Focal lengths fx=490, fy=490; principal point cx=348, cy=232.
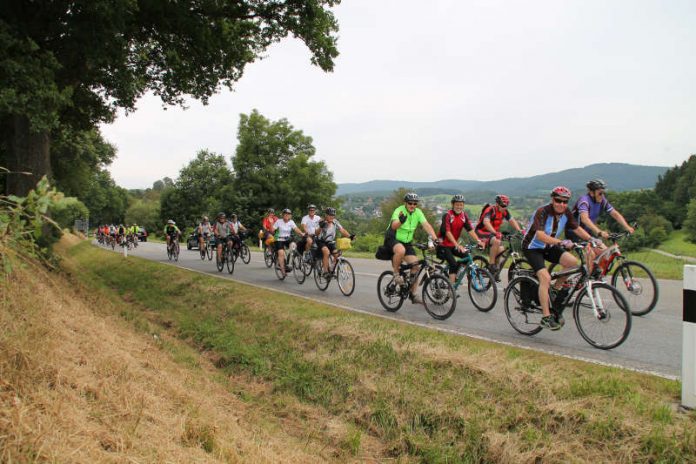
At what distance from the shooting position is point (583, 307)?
632 centimetres

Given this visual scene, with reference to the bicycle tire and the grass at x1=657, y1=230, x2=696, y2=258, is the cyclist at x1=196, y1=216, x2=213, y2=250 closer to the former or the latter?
the bicycle tire

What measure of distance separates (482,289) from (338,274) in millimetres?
3777

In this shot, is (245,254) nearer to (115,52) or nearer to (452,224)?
(115,52)

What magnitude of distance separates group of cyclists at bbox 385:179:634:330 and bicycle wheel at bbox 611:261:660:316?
541mm

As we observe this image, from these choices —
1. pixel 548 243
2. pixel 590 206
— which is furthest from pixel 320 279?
pixel 548 243

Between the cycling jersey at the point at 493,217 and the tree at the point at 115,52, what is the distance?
6.56m

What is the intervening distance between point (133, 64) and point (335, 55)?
5924mm

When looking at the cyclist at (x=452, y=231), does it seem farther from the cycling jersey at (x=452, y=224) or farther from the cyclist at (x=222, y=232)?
the cyclist at (x=222, y=232)

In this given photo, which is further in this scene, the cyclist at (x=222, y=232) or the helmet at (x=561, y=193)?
the cyclist at (x=222, y=232)

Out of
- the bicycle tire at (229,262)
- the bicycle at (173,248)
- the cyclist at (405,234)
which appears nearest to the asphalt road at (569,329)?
the cyclist at (405,234)

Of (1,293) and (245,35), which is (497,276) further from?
(245,35)

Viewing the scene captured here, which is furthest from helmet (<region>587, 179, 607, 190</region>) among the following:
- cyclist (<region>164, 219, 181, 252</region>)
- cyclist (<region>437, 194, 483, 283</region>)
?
cyclist (<region>164, 219, 181, 252</region>)

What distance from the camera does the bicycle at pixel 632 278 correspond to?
793 centimetres

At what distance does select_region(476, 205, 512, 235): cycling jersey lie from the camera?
10.9 m
